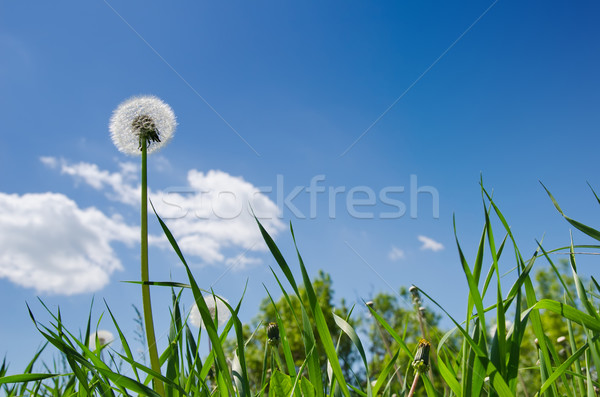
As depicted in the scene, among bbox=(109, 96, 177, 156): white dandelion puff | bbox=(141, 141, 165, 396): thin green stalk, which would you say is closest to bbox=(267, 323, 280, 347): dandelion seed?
bbox=(141, 141, 165, 396): thin green stalk

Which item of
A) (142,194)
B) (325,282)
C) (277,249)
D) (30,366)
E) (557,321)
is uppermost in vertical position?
(325,282)

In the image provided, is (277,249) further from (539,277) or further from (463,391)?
(539,277)

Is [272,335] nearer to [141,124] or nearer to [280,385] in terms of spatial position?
[280,385]

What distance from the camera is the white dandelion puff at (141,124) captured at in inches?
88.7

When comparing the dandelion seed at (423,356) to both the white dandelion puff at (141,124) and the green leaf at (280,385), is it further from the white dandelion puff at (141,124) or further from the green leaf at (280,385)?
the white dandelion puff at (141,124)

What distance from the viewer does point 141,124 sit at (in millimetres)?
2254

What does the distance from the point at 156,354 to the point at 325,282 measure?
17.7 meters

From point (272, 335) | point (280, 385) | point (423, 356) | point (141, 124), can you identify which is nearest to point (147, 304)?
point (272, 335)

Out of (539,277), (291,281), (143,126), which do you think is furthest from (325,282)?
(291,281)

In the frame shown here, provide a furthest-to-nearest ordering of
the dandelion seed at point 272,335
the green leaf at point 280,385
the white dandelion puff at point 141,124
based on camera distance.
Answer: the white dandelion puff at point 141,124 → the dandelion seed at point 272,335 → the green leaf at point 280,385

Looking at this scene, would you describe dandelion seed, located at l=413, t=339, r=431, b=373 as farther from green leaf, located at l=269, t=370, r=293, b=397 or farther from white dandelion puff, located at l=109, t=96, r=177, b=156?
white dandelion puff, located at l=109, t=96, r=177, b=156

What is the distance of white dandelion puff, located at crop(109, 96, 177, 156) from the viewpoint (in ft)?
7.39

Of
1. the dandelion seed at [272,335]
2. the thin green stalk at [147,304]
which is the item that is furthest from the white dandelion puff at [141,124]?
the dandelion seed at [272,335]

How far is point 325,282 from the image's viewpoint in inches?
740
